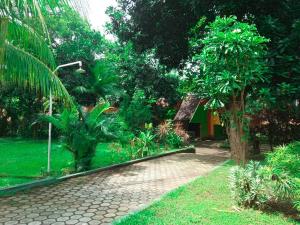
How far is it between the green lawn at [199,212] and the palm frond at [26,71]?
3432mm

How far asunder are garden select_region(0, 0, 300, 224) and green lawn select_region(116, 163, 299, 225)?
0.07 feet

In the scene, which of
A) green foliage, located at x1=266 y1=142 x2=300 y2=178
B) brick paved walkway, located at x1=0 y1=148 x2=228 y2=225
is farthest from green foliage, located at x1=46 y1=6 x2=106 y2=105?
green foliage, located at x1=266 y1=142 x2=300 y2=178

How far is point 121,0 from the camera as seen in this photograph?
1537cm

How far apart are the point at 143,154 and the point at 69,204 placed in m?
7.71

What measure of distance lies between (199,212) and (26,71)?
4.57 m

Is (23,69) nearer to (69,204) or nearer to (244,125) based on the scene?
(69,204)

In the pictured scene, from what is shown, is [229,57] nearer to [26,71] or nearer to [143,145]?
[26,71]

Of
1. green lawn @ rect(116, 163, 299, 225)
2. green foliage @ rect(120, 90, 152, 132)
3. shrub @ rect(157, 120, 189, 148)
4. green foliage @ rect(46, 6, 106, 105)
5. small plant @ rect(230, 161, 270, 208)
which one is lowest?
green lawn @ rect(116, 163, 299, 225)

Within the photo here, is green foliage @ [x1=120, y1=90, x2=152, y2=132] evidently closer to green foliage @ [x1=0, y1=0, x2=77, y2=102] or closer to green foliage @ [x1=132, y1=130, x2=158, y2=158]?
green foliage @ [x1=132, y1=130, x2=158, y2=158]

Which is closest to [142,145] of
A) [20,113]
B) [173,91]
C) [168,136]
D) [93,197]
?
[168,136]

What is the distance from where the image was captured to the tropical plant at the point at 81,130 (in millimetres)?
9875

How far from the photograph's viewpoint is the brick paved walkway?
19.0 feet

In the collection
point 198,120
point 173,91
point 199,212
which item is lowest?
point 199,212

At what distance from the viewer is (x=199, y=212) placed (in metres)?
5.88
